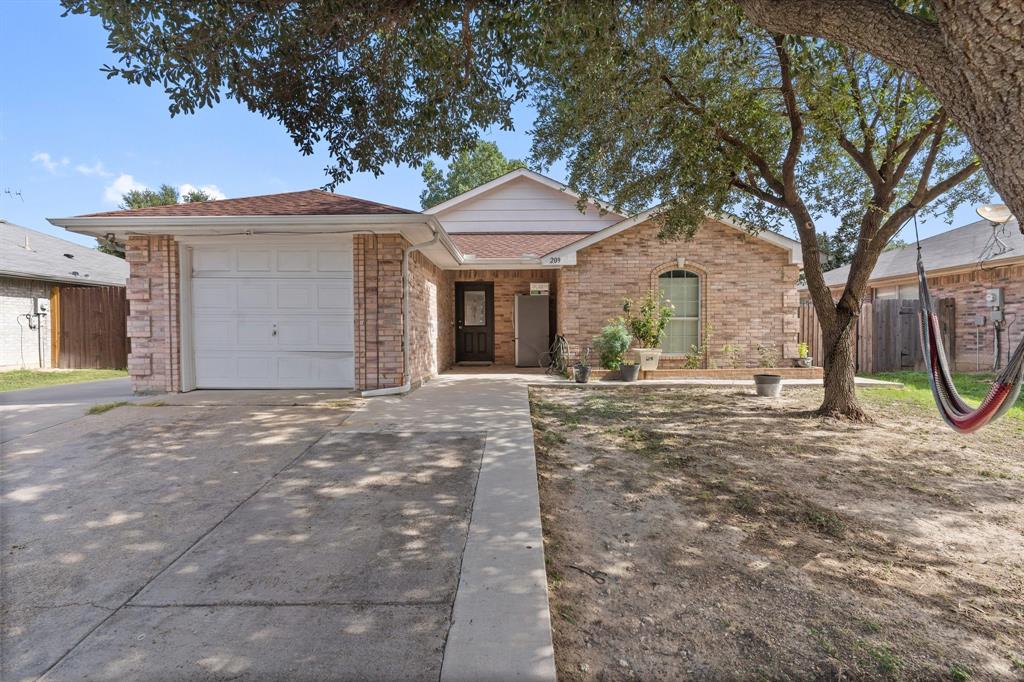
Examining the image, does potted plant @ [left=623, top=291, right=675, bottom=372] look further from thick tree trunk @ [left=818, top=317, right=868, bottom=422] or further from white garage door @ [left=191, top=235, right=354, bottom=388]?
white garage door @ [left=191, top=235, right=354, bottom=388]

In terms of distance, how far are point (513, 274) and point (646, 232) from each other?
12.2ft

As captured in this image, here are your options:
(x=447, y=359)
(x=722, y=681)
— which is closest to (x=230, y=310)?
(x=447, y=359)

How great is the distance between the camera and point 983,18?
201 centimetres

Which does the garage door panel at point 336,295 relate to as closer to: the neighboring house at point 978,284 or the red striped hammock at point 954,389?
the red striped hammock at point 954,389

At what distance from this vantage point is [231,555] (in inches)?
112

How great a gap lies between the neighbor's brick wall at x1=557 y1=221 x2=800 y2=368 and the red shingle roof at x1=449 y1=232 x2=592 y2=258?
1.23 m

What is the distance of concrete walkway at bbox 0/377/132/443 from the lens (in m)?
5.86

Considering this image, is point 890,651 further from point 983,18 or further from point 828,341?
point 828,341

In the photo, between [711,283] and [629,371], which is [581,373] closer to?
[629,371]

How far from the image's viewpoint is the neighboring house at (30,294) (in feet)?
42.0

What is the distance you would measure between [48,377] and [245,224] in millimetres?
8596

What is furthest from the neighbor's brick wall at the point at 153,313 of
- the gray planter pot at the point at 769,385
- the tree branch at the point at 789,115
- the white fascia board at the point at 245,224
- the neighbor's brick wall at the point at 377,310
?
the gray planter pot at the point at 769,385

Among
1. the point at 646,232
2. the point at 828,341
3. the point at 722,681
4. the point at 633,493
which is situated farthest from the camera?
the point at 646,232

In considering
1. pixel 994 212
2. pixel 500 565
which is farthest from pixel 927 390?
pixel 500 565
